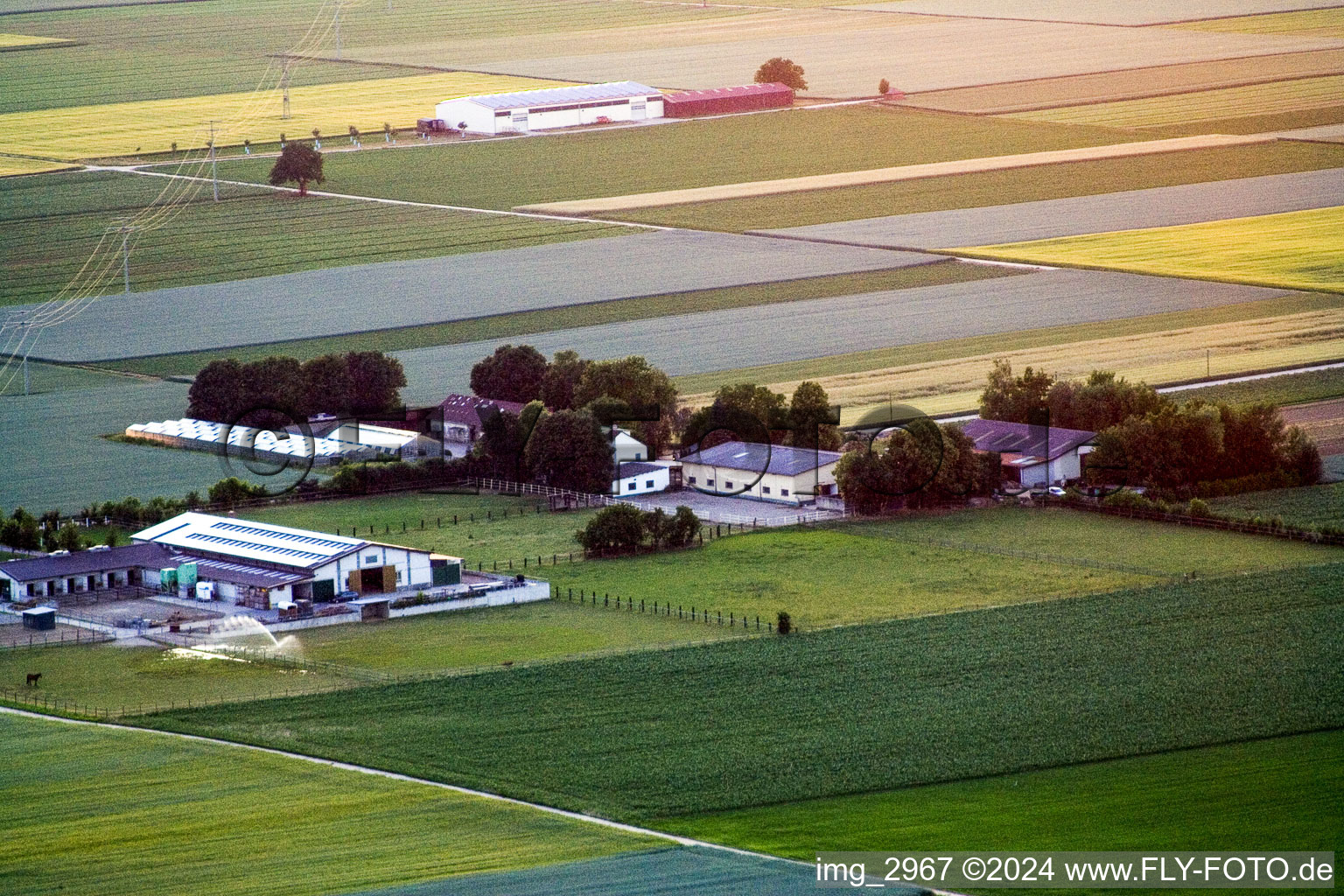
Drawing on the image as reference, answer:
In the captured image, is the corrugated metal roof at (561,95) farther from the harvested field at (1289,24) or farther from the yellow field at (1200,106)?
the harvested field at (1289,24)

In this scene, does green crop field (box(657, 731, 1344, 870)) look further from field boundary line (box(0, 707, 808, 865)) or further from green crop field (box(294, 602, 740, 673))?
green crop field (box(294, 602, 740, 673))

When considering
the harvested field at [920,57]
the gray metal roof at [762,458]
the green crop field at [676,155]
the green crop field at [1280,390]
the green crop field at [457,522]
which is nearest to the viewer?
the green crop field at [457,522]

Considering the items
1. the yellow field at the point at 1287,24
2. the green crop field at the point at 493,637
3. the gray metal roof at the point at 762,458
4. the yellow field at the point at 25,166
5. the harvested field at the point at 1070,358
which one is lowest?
the green crop field at the point at 493,637

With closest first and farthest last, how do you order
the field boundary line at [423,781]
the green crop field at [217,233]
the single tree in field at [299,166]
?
the field boundary line at [423,781]
the green crop field at [217,233]
the single tree in field at [299,166]

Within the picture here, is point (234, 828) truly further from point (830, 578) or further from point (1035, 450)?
point (1035, 450)

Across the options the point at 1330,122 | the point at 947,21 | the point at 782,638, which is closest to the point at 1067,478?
the point at 782,638

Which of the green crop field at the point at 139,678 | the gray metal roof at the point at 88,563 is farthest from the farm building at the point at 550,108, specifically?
the green crop field at the point at 139,678
